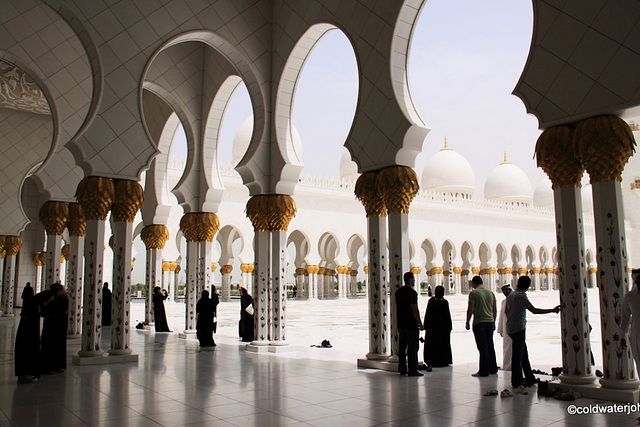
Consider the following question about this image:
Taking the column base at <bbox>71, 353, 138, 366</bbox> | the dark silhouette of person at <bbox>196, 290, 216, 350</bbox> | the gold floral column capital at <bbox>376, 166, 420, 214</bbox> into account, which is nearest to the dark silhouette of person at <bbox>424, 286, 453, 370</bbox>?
the gold floral column capital at <bbox>376, 166, 420, 214</bbox>

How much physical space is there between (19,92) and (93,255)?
18.7ft

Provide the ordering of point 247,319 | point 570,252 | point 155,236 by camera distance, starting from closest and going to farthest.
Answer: point 570,252, point 247,319, point 155,236

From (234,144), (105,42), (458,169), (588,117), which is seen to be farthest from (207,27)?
(458,169)

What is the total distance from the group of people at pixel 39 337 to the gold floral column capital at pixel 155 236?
4.49m

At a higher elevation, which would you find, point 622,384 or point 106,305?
point 106,305

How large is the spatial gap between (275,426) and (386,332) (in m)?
2.37

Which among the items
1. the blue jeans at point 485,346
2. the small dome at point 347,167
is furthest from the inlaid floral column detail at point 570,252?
the small dome at point 347,167

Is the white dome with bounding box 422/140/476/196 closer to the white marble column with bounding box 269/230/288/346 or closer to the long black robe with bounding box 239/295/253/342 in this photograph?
the long black robe with bounding box 239/295/253/342

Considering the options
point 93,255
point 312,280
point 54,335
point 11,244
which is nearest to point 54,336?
point 54,335

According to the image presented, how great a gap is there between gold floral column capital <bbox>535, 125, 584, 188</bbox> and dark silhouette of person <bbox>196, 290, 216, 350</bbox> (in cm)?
473

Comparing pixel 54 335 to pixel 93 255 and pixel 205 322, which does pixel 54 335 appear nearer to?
pixel 93 255

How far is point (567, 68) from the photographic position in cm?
394

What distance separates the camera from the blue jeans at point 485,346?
4.83 m

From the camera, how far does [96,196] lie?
5852 millimetres
